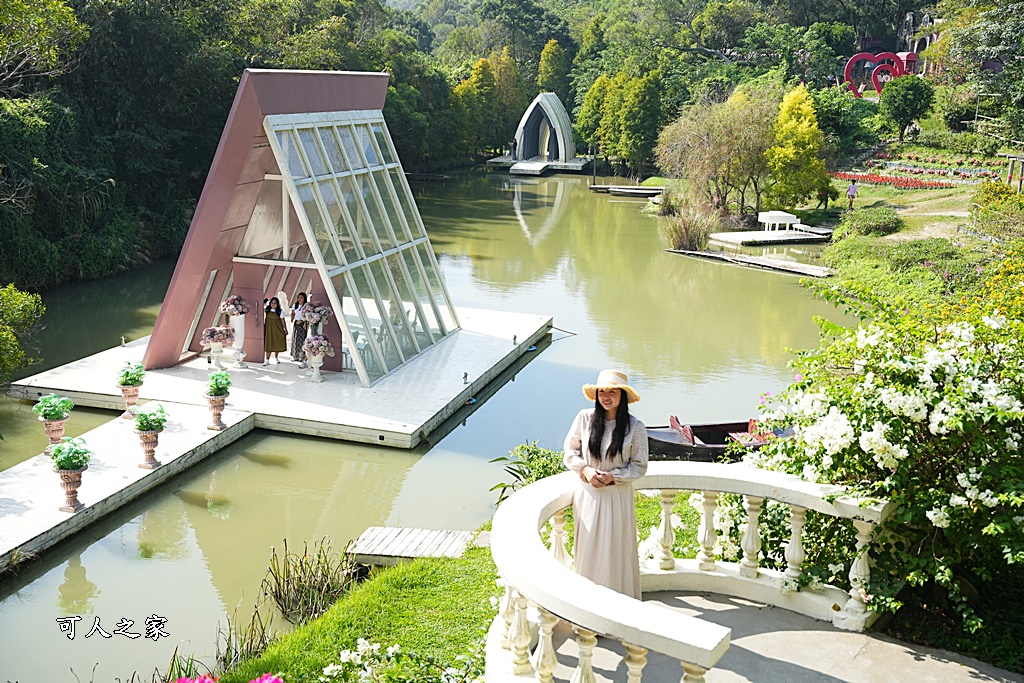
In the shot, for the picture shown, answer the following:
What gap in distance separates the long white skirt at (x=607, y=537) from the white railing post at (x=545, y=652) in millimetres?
760

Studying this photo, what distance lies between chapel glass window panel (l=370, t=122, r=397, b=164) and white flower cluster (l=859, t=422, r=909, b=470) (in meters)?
13.4

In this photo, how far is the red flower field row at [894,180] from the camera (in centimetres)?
4169

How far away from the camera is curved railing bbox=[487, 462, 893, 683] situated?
4.34m

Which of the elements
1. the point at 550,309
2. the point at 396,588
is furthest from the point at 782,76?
the point at 396,588

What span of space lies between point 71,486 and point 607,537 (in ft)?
23.6

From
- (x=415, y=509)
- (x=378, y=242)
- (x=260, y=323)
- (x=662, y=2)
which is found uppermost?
(x=662, y=2)

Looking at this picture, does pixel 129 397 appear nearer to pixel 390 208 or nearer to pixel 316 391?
pixel 316 391

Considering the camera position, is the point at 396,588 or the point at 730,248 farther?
the point at 730,248

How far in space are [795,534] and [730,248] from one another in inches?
1052

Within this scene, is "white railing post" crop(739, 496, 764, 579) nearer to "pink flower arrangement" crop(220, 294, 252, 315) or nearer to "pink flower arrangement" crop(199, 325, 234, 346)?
"pink flower arrangement" crop(199, 325, 234, 346)

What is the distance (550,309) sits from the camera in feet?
76.0

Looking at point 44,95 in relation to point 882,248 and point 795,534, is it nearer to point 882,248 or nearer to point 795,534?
point 882,248

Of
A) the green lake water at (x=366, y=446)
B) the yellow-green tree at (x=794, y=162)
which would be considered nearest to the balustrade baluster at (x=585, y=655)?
the green lake water at (x=366, y=446)

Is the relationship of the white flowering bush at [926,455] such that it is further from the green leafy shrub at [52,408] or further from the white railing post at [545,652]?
the green leafy shrub at [52,408]
